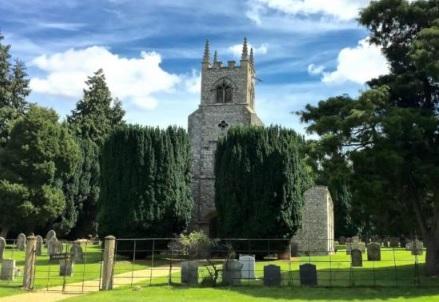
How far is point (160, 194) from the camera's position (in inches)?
1038

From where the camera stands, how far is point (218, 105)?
4372cm

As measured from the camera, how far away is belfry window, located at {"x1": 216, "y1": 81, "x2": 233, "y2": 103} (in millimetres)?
44188

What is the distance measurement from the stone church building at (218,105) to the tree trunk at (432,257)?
22295mm

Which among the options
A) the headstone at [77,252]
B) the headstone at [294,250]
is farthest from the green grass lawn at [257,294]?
the headstone at [294,250]

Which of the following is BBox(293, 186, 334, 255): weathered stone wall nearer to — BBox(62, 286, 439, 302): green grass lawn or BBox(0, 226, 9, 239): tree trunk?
BBox(62, 286, 439, 302): green grass lawn

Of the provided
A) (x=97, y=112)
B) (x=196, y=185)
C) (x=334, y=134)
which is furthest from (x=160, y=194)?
(x=97, y=112)

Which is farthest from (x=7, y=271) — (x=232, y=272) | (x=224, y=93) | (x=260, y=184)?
(x=224, y=93)

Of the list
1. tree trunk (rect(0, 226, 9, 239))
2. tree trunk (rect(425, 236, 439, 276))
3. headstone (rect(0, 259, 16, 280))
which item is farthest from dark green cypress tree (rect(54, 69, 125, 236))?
tree trunk (rect(425, 236, 439, 276))

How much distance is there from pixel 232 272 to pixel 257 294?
6.05 ft

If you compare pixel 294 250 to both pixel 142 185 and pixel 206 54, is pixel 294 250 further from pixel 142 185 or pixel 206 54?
pixel 206 54

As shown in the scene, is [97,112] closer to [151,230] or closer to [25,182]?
[25,182]

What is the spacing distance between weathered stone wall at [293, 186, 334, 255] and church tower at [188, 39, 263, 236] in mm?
9188

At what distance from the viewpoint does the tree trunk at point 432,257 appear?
17.3m

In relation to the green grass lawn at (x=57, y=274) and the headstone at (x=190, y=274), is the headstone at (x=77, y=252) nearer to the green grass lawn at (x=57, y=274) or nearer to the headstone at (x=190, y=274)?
the green grass lawn at (x=57, y=274)
